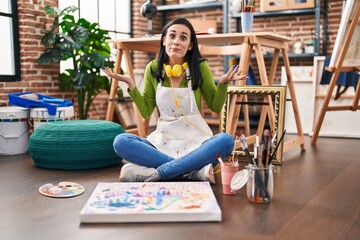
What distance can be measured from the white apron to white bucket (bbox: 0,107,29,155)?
1.35 meters

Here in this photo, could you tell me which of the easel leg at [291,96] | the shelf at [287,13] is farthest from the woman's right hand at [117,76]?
the shelf at [287,13]

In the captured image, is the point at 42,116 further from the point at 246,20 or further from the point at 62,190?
the point at 246,20

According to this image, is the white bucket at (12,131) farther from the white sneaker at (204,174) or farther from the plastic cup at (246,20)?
the plastic cup at (246,20)

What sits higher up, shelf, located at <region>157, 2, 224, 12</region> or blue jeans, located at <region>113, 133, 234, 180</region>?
shelf, located at <region>157, 2, 224, 12</region>

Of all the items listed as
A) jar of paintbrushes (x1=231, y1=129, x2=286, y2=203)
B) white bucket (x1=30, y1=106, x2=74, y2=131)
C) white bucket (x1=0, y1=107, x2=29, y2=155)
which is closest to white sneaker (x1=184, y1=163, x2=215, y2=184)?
jar of paintbrushes (x1=231, y1=129, x2=286, y2=203)

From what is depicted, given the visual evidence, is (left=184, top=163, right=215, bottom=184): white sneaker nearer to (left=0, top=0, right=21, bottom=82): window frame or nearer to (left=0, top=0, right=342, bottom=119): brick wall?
(left=0, top=0, right=342, bottom=119): brick wall

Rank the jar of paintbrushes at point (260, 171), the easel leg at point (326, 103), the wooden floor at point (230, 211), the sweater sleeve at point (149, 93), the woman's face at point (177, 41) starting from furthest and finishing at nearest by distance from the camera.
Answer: the easel leg at point (326, 103), the sweater sleeve at point (149, 93), the woman's face at point (177, 41), the jar of paintbrushes at point (260, 171), the wooden floor at point (230, 211)

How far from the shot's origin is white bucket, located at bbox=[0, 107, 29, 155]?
10.7 feet

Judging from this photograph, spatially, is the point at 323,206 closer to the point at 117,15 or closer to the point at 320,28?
the point at 320,28

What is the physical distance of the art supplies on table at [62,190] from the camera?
6.79 feet

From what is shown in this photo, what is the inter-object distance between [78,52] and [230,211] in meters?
2.80

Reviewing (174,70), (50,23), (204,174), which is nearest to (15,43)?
(50,23)

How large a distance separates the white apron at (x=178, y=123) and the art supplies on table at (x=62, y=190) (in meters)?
0.45

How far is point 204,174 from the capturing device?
221 centimetres
